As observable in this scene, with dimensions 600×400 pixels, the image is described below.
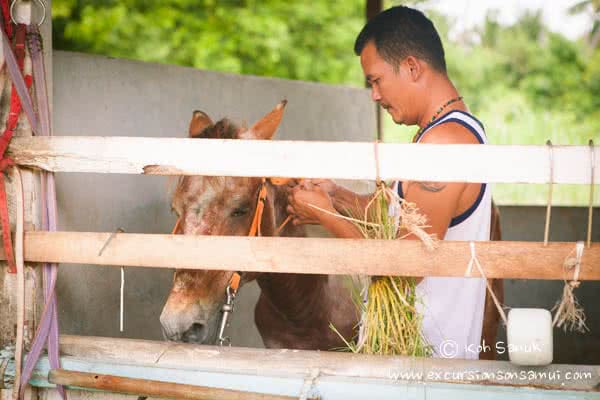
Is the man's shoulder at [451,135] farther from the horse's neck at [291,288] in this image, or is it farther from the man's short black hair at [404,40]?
the horse's neck at [291,288]

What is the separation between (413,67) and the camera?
2609 mm

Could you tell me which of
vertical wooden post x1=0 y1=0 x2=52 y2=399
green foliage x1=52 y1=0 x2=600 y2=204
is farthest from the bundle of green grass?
green foliage x1=52 y1=0 x2=600 y2=204

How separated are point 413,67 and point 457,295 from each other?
0.89 m

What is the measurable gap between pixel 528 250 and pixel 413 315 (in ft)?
1.34

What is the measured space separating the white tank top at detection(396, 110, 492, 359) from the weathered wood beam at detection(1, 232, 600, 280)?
0.59 metres

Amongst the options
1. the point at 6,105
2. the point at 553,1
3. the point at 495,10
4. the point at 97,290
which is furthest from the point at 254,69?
the point at 6,105

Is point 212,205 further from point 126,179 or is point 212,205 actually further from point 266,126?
point 126,179

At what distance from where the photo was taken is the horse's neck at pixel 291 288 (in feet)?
10.2

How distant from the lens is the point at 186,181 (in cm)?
267

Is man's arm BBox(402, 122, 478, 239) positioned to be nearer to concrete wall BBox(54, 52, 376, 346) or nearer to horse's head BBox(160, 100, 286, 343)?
horse's head BBox(160, 100, 286, 343)

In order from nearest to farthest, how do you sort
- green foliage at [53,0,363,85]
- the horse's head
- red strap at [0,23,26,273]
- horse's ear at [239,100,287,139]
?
red strap at [0,23,26,273], the horse's head, horse's ear at [239,100,287,139], green foliage at [53,0,363,85]

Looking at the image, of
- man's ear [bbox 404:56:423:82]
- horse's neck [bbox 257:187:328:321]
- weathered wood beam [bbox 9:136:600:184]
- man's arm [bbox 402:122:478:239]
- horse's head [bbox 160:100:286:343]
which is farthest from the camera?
horse's neck [bbox 257:187:328:321]

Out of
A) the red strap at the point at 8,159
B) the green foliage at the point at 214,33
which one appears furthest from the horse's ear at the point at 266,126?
the green foliage at the point at 214,33

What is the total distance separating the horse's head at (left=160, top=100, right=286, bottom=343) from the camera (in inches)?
96.9
